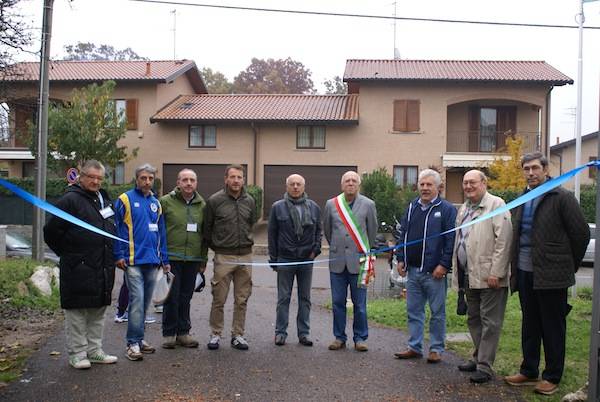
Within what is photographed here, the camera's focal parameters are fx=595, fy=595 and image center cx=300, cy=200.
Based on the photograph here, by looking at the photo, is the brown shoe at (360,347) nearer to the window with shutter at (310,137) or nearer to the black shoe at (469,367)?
the black shoe at (469,367)

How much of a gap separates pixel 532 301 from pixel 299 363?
7.84ft

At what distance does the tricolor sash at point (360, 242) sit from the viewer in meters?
6.88

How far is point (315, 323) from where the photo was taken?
338 inches

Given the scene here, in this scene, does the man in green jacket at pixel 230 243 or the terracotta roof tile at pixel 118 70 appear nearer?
the man in green jacket at pixel 230 243

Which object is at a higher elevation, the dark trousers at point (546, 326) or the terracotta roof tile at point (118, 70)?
the terracotta roof tile at point (118, 70)

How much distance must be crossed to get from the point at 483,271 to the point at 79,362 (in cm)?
403

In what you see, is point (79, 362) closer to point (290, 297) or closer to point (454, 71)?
point (290, 297)

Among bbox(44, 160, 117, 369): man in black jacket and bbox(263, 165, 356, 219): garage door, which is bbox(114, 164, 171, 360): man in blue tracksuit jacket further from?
bbox(263, 165, 356, 219): garage door

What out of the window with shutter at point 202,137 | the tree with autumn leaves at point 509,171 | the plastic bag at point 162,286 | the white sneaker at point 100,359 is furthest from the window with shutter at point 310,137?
the white sneaker at point 100,359

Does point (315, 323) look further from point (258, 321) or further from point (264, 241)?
point (264, 241)

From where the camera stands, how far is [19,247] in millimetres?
15320

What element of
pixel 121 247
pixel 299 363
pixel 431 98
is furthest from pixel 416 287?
pixel 431 98

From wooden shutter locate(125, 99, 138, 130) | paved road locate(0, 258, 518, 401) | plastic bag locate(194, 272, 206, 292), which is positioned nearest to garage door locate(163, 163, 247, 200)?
wooden shutter locate(125, 99, 138, 130)

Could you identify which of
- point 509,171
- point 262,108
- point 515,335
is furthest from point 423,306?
point 262,108
